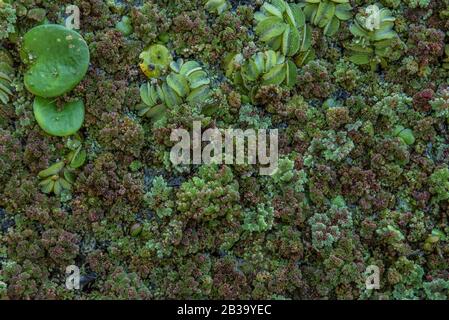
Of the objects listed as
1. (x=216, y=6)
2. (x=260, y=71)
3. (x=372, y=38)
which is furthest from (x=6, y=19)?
(x=372, y=38)

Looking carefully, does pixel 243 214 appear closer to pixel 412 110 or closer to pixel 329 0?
pixel 412 110

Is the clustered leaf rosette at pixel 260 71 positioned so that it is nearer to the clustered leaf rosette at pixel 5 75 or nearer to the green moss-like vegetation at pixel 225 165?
the green moss-like vegetation at pixel 225 165

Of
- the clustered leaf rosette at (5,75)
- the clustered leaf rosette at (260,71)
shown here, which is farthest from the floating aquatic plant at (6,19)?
the clustered leaf rosette at (260,71)

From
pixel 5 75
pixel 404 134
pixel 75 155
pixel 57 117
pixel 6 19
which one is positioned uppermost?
pixel 6 19

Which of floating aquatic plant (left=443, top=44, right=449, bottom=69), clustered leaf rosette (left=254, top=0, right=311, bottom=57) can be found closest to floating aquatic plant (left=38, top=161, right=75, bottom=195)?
clustered leaf rosette (left=254, top=0, right=311, bottom=57)

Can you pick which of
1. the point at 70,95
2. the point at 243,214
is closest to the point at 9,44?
the point at 70,95

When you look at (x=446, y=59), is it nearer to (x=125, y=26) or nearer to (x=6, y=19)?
(x=125, y=26)
